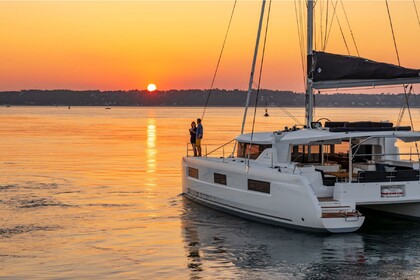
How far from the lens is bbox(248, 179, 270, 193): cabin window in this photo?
17.5 metres

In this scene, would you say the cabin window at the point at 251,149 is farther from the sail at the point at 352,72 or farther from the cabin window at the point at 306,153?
the sail at the point at 352,72

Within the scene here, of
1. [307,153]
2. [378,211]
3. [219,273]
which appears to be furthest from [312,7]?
[219,273]

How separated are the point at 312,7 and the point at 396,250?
8.22 metres

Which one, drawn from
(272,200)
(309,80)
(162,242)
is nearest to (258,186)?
(272,200)

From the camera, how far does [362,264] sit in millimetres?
14352

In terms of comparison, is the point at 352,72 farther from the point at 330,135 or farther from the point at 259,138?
the point at 259,138

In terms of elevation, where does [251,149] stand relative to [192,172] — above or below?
above

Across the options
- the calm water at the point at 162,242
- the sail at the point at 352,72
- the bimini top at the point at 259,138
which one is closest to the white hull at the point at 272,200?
the calm water at the point at 162,242

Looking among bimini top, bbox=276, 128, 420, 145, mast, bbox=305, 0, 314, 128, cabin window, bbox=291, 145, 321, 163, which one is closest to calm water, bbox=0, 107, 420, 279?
cabin window, bbox=291, 145, 321, 163

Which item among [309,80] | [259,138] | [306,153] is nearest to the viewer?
[306,153]

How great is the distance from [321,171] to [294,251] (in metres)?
3.09

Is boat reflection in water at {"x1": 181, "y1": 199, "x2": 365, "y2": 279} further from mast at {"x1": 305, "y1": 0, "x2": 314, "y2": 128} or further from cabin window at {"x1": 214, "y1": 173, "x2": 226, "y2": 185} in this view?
mast at {"x1": 305, "y1": 0, "x2": 314, "y2": 128}

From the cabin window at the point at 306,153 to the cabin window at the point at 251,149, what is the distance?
2.41ft

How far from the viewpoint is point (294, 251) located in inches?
611
